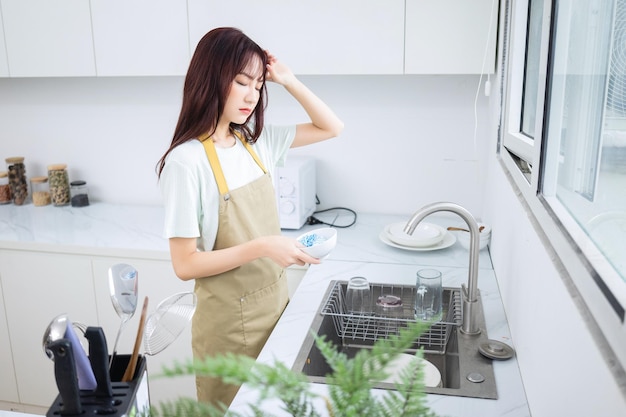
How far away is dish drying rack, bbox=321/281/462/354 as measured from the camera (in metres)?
1.56

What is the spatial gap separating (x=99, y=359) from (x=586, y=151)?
80 cm

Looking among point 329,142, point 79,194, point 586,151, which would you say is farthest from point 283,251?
point 79,194

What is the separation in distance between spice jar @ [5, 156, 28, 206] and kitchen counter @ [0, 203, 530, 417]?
5 centimetres

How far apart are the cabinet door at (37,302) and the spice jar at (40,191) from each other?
0.45m

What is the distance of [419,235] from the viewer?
217cm

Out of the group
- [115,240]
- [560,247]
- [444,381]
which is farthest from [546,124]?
[115,240]

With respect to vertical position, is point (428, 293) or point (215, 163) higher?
point (215, 163)

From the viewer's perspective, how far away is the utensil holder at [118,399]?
698mm

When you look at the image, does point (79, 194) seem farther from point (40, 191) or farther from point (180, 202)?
point (180, 202)

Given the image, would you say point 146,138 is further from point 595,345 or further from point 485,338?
point 595,345

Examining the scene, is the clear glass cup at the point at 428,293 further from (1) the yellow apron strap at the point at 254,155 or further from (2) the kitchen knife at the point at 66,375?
(2) the kitchen knife at the point at 66,375

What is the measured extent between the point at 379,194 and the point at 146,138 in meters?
1.12

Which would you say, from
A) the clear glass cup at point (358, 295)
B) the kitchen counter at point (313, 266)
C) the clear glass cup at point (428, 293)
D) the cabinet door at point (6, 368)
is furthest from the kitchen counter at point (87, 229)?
the clear glass cup at point (428, 293)

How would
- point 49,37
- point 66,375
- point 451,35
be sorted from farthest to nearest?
1. point 49,37
2. point 451,35
3. point 66,375
